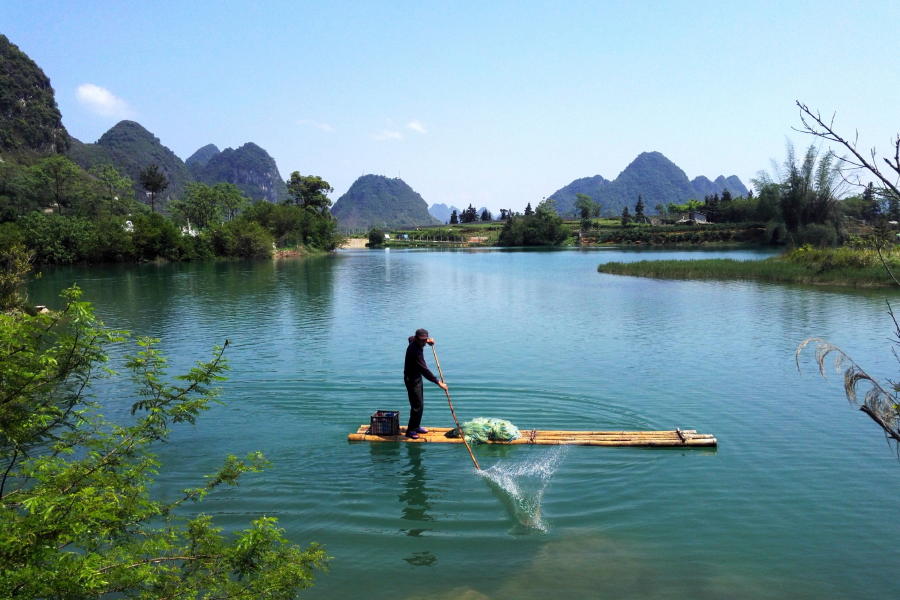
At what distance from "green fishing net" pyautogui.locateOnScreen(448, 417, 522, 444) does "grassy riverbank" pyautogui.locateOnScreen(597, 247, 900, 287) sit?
2733 centimetres

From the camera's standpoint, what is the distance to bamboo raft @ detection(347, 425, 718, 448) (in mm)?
10453

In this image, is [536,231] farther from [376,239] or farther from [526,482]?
[526,482]

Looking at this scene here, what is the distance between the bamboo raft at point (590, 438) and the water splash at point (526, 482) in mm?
317

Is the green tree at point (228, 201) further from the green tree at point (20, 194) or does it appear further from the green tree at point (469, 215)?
the green tree at point (469, 215)

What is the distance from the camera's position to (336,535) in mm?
7867

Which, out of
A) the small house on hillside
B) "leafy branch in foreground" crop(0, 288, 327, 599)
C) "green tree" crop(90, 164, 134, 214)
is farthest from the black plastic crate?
the small house on hillside

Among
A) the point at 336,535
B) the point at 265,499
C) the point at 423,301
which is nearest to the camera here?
the point at 336,535

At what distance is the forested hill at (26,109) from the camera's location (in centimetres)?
11825

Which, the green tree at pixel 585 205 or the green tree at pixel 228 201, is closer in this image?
the green tree at pixel 228 201

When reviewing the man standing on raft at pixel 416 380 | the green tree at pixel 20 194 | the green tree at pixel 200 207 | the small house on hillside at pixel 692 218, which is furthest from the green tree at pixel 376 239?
the man standing on raft at pixel 416 380

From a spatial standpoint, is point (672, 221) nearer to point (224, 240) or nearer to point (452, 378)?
point (224, 240)

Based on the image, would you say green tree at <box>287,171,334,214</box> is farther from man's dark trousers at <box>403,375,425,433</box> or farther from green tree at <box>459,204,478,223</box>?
man's dark trousers at <box>403,375,425,433</box>

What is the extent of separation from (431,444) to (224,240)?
230 ft

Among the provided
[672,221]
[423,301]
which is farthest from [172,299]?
[672,221]
